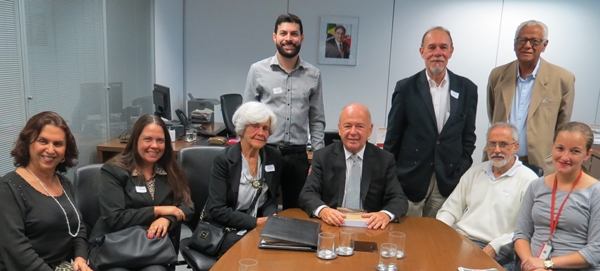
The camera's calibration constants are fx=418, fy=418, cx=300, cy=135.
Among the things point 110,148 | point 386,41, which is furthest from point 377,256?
point 386,41

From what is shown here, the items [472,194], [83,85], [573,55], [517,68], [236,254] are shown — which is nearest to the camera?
[236,254]

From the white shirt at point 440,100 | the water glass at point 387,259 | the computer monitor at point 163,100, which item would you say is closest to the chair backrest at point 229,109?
the computer monitor at point 163,100

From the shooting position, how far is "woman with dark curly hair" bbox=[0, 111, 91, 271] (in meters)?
1.83

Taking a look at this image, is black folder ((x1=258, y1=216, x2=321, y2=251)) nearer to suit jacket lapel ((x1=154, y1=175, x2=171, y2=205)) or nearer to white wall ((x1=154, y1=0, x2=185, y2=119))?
suit jacket lapel ((x1=154, y1=175, x2=171, y2=205))

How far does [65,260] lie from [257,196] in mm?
1020

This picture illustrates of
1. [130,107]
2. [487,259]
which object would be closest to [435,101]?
[487,259]

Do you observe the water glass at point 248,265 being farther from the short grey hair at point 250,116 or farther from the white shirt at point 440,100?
the white shirt at point 440,100

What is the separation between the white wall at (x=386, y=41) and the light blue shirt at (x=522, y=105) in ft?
9.76

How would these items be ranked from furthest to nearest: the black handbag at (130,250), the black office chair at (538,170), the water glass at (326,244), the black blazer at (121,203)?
the black office chair at (538,170) < the black blazer at (121,203) < the black handbag at (130,250) < the water glass at (326,244)

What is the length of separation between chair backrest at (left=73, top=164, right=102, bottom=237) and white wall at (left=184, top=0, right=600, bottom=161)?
3731mm

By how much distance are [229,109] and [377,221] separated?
3356 mm

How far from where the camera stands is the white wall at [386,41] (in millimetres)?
5555

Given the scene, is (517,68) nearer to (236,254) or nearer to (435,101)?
(435,101)

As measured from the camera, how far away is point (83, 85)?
3576 millimetres
